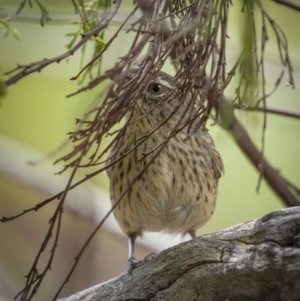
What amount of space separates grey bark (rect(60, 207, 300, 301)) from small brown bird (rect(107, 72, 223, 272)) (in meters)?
0.38

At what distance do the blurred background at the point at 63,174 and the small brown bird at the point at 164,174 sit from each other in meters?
0.57

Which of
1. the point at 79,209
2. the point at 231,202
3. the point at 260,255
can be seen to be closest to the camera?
the point at 260,255

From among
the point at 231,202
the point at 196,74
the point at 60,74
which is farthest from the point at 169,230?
the point at 231,202

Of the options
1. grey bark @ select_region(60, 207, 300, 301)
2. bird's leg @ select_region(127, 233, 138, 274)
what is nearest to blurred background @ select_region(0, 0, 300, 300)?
bird's leg @ select_region(127, 233, 138, 274)

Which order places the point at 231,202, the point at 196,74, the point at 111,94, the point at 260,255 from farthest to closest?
the point at 231,202 < the point at 260,255 < the point at 196,74 < the point at 111,94

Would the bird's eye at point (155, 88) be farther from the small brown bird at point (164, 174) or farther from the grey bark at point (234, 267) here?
the grey bark at point (234, 267)

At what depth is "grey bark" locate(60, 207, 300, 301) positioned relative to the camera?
120 cm

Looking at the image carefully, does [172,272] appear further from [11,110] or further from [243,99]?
[11,110]

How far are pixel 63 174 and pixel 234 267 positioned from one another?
2.03 meters

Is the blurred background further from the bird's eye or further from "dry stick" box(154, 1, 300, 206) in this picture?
the bird's eye

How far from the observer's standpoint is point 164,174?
1942mm

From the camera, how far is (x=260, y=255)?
4.14 ft

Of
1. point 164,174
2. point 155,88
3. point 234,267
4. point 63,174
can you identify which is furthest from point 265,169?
point 63,174

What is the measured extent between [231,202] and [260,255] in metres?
2.40
